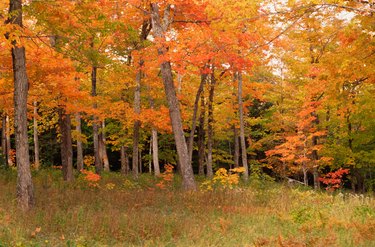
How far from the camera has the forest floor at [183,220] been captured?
24.7 ft

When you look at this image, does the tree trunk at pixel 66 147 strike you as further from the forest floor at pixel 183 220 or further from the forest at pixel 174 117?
the forest floor at pixel 183 220

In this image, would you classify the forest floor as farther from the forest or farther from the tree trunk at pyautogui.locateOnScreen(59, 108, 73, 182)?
the tree trunk at pyautogui.locateOnScreen(59, 108, 73, 182)

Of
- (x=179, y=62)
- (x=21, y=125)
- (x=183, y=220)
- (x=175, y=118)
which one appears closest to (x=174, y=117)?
(x=175, y=118)

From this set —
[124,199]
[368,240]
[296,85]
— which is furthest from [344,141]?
[368,240]

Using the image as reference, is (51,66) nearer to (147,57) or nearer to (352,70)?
(147,57)

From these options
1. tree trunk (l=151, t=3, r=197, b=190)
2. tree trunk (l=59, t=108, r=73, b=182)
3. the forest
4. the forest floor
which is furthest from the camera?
tree trunk (l=59, t=108, r=73, b=182)

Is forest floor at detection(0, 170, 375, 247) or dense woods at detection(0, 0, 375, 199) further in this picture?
dense woods at detection(0, 0, 375, 199)

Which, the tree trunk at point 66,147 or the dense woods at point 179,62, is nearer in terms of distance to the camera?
the dense woods at point 179,62

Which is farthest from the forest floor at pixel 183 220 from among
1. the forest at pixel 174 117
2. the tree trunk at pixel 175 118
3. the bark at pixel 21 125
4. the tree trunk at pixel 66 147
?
the tree trunk at pixel 66 147

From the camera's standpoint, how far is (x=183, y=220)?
952 centimetres

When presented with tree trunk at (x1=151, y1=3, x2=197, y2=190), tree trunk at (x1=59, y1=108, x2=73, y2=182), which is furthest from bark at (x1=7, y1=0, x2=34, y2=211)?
tree trunk at (x1=59, y1=108, x2=73, y2=182)

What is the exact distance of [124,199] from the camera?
1276cm

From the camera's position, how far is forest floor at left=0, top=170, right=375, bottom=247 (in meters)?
7.54

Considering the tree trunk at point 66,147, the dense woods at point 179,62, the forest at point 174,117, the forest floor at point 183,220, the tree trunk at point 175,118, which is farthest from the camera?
the tree trunk at point 66,147
